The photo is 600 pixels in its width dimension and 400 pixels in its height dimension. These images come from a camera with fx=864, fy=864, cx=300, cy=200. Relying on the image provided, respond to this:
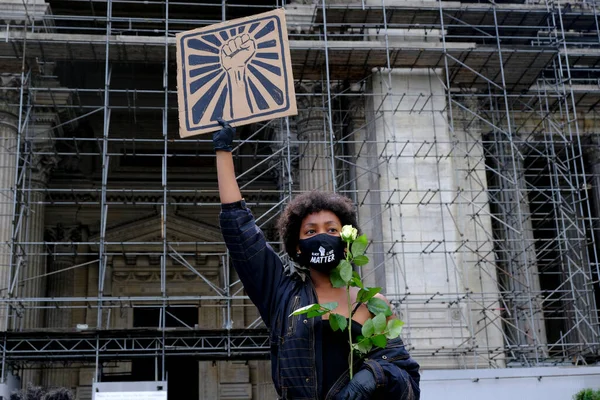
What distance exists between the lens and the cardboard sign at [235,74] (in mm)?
4809

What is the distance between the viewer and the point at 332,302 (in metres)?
4.07

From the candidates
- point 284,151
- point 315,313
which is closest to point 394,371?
point 315,313

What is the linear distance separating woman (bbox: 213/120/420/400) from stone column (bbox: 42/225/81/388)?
2269cm

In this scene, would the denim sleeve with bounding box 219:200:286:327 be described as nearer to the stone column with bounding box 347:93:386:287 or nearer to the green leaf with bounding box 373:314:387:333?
the green leaf with bounding box 373:314:387:333

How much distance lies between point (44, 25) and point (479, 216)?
493 inches

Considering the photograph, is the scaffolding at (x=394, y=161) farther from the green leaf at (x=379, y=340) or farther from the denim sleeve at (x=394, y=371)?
the green leaf at (x=379, y=340)

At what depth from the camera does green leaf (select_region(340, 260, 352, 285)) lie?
4.06 metres

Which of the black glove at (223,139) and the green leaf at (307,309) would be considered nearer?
the green leaf at (307,309)

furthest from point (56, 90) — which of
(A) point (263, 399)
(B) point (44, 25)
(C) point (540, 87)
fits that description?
(C) point (540, 87)

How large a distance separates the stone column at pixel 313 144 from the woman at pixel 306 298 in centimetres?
1764

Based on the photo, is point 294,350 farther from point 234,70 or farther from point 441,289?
point 441,289

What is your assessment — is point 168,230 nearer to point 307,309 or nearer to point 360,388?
point 307,309

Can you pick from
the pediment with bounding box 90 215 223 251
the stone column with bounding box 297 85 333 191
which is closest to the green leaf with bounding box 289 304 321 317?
the stone column with bounding box 297 85 333 191

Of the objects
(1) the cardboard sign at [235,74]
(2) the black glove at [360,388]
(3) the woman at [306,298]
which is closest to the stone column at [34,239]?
(1) the cardboard sign at [235,74]
